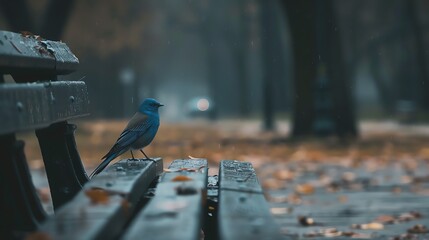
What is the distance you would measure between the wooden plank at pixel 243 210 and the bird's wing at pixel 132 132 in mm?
556

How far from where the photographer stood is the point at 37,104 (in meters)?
3.75

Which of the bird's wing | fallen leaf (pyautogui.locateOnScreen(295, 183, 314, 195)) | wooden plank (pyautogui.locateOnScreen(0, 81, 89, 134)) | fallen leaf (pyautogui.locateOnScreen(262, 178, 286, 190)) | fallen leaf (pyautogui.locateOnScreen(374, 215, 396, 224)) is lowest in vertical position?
fallen leaf (pyautogui.locateOnScreen(262, 178, 286, 190))

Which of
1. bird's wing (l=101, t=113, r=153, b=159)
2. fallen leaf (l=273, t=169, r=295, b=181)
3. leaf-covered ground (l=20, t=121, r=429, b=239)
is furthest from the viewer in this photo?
fallen leaf (l=273, t=169, r=295, b=181)

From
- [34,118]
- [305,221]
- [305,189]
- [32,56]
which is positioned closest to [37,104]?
[34,118]

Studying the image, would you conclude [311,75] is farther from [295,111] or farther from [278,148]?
[278,148]

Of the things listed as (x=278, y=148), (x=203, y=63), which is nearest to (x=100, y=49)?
(x=278, y=148)

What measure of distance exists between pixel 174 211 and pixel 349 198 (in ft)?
24.1

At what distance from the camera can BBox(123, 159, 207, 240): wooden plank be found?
2627 mm

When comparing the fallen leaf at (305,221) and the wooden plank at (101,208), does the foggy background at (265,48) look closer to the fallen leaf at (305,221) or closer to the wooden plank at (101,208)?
the fallen leaf at (305,221)

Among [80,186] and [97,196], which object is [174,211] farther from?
[80,186]

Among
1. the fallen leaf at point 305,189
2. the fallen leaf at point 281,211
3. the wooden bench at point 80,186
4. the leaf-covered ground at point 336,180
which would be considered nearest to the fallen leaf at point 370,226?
the leaf-covered ground at point 336,180

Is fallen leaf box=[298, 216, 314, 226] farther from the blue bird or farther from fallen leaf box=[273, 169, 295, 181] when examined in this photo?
fallen leaf box=[273, 169, 295, 181]

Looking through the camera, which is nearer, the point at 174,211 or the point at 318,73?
the point at 174,211

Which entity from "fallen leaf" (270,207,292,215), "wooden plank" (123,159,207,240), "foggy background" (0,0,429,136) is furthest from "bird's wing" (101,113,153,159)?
"foggy background" (0,0,429,136)
